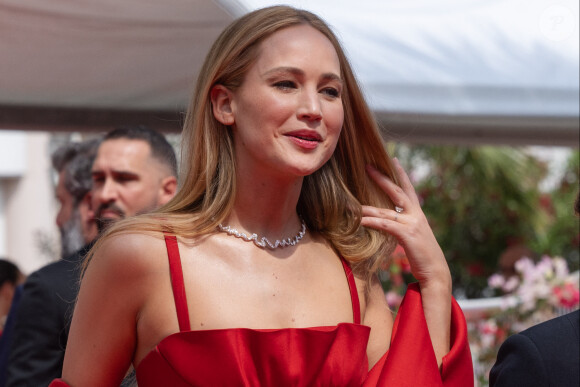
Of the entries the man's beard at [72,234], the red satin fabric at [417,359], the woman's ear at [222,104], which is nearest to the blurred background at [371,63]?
the man's beard at [72,234]

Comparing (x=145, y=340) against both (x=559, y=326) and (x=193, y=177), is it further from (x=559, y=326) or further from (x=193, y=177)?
(x=559, y=326)

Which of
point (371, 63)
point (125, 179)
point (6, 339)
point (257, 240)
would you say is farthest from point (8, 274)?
point (257, 240)

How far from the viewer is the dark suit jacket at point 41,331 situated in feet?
9.58

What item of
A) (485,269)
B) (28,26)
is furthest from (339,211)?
(485,269)

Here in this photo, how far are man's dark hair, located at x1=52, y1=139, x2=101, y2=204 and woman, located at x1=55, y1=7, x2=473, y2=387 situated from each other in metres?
Answer: 1.71

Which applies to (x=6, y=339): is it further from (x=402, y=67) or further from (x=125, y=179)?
(x=402, y=67)

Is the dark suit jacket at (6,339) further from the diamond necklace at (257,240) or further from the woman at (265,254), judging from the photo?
the diamond necklace at (257,240)

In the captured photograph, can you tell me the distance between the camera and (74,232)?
4.06 m

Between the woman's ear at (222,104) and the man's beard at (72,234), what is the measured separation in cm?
180

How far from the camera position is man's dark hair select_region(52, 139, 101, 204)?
4.03 meters

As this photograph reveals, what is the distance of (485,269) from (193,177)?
915 centimetres

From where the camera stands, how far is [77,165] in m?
4.08

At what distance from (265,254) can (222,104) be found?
40 cm

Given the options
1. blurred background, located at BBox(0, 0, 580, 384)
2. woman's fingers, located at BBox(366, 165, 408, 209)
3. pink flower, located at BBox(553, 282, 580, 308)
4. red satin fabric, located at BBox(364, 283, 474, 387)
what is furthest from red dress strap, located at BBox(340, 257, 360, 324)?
pink flower, located at BBox(553, 282, 580, 308)
